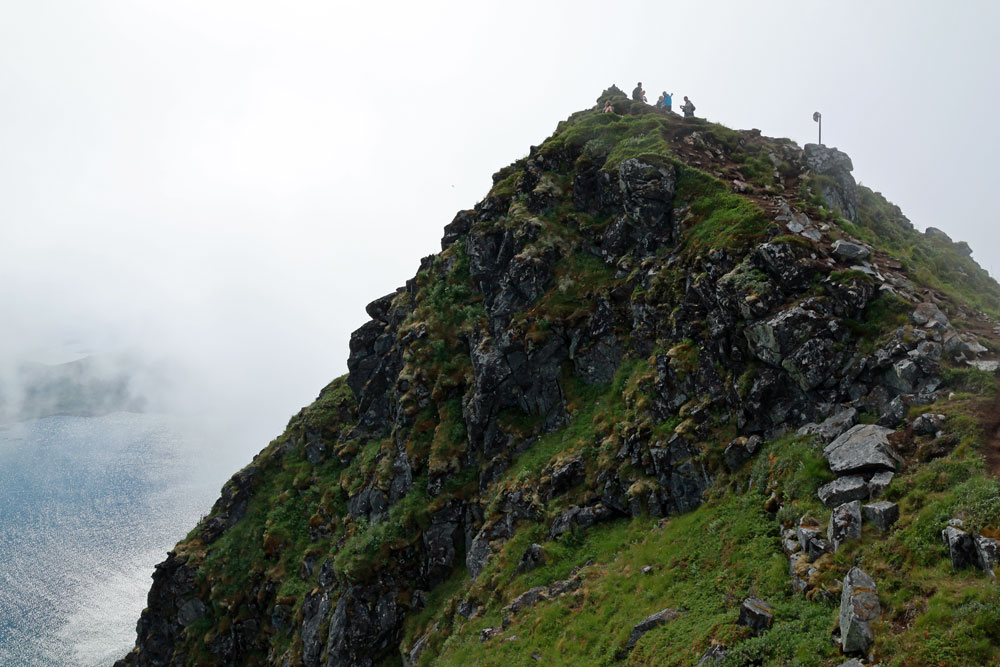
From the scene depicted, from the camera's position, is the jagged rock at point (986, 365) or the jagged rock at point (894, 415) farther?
the jagged rock at point (894, 415)

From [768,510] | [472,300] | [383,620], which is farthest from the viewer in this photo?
[472,300]

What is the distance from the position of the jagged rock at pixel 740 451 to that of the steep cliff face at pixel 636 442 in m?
0.13

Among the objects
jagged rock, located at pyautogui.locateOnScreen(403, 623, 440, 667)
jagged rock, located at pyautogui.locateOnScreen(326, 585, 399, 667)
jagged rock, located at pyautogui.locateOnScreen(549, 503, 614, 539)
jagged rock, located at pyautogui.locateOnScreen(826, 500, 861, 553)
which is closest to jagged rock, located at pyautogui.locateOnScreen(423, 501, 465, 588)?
jagged rock, located at pyautogui.locateOnScreen(326, 585, 399, 667)

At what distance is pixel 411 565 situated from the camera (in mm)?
38125

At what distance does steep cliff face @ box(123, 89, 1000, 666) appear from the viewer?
644 inches

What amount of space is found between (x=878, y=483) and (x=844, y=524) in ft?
6.21

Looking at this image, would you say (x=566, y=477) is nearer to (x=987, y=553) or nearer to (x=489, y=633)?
(x=489, y=633)

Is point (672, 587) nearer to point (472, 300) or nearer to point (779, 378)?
point (779, 378)

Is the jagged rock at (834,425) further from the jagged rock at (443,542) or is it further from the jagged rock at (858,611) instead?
the jagged rock at (443,542)

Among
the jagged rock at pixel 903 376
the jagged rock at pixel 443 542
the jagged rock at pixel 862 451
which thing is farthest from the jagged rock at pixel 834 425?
the jagged rock at pixel 443 542

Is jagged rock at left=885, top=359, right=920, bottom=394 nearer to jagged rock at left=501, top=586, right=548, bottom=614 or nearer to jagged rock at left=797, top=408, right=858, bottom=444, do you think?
jagged rock at left=797, top=408, right=858, bottom=444

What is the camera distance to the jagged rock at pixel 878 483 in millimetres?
16141

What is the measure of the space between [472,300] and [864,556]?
3606cm

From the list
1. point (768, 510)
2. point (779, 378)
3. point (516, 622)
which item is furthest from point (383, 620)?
point (779, 378)
